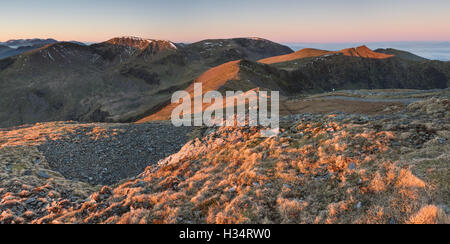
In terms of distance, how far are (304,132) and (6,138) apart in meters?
35.2

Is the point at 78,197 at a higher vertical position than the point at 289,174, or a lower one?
lower

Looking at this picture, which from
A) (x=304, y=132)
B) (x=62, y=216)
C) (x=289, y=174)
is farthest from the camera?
(x=304, y=132)

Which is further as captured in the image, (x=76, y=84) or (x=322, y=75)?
(x=76, y=84)

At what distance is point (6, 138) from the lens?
1088 inches

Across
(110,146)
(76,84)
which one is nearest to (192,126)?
(110,146)

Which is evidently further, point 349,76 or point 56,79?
point 56,79

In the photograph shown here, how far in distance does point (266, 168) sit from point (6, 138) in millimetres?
33373

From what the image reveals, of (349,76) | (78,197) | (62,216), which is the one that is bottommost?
(78,197)

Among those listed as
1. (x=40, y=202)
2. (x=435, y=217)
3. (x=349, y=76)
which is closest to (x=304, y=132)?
(x=435, y=217)

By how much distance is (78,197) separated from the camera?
45.0ft

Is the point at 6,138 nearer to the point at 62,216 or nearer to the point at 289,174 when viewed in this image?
the point at 62,216
